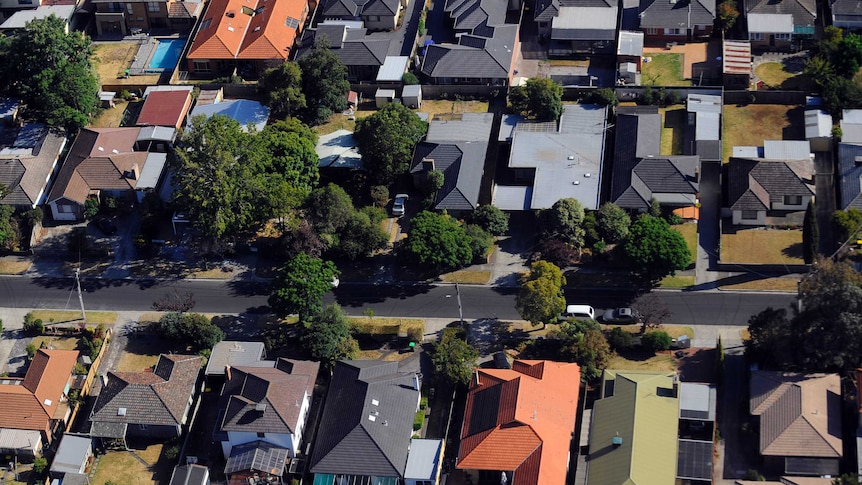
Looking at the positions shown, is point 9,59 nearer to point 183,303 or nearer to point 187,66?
point 187,66

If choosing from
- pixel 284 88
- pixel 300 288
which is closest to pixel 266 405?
pixel 300 288

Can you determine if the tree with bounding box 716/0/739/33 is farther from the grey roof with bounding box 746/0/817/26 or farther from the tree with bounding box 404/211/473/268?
the tree with bounding box 404/211/473/268

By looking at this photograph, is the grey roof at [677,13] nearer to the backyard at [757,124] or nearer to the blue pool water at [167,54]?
the backyard at [757,124]

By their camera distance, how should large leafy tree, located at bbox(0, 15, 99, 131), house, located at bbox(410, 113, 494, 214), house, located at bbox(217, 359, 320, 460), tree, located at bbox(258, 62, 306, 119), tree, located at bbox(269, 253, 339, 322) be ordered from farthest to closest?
tree, located at bbox(258, 62, 306, 119), large leafy tree, located at bbox(0, 15, 99, 131), house, located at bbox(410, 113, 494, 214), tree, located at bbox(269, 253, 339, 322), house, located at bbox(217, 359, 320, 460)

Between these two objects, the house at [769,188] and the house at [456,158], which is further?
the house at [456,158]

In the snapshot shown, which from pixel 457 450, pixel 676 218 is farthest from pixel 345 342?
pixel 676 218

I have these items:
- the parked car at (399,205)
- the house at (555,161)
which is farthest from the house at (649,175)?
the parked car at (399,205)

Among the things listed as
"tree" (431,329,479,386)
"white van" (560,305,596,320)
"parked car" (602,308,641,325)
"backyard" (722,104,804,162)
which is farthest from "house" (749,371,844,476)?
"backyard" (722,104,804,162)

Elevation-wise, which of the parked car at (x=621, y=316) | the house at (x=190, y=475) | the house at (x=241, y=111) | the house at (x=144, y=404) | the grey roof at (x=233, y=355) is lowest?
the house at (x=190, y=475)
